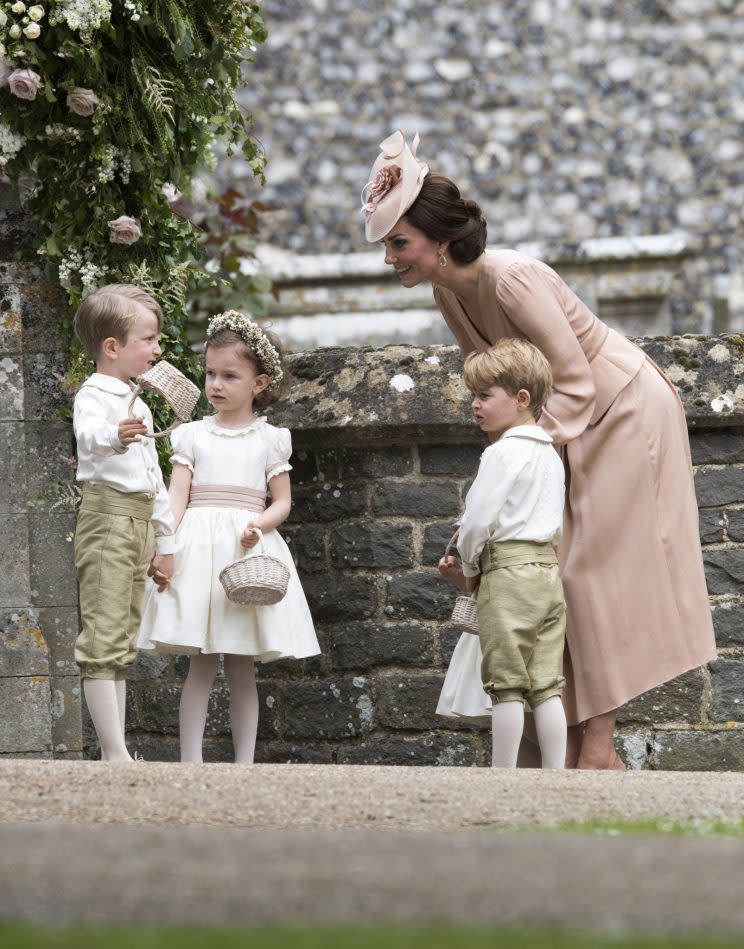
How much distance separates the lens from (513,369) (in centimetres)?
436

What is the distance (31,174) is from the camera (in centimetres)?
534

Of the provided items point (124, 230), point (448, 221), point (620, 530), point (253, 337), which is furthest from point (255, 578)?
point (124, 230)

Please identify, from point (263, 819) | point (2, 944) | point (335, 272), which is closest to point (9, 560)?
point (263, 819)

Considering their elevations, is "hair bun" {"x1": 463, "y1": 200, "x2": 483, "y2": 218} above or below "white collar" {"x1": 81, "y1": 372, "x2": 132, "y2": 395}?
above

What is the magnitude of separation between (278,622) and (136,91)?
66.0 inches

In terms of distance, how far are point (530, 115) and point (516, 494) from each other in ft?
35.7

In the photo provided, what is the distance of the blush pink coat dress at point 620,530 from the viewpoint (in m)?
4.52

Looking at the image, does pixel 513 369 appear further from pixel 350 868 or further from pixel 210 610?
pixel 350 868

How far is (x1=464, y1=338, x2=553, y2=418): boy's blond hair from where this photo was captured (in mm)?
4359

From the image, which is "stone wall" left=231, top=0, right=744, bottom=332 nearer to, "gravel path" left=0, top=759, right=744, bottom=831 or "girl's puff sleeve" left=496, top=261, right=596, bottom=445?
"girl's puff sleeve" left=496, top=261, right=596, bottom=445

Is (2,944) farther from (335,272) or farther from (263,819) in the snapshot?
(335,272)

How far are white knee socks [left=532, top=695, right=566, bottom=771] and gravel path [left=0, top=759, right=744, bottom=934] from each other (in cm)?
114

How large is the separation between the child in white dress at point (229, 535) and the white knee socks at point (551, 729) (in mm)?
936

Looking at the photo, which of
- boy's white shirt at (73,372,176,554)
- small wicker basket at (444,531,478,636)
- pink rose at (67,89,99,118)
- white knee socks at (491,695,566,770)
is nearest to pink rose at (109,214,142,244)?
pink rose at (67,89,99,118)
